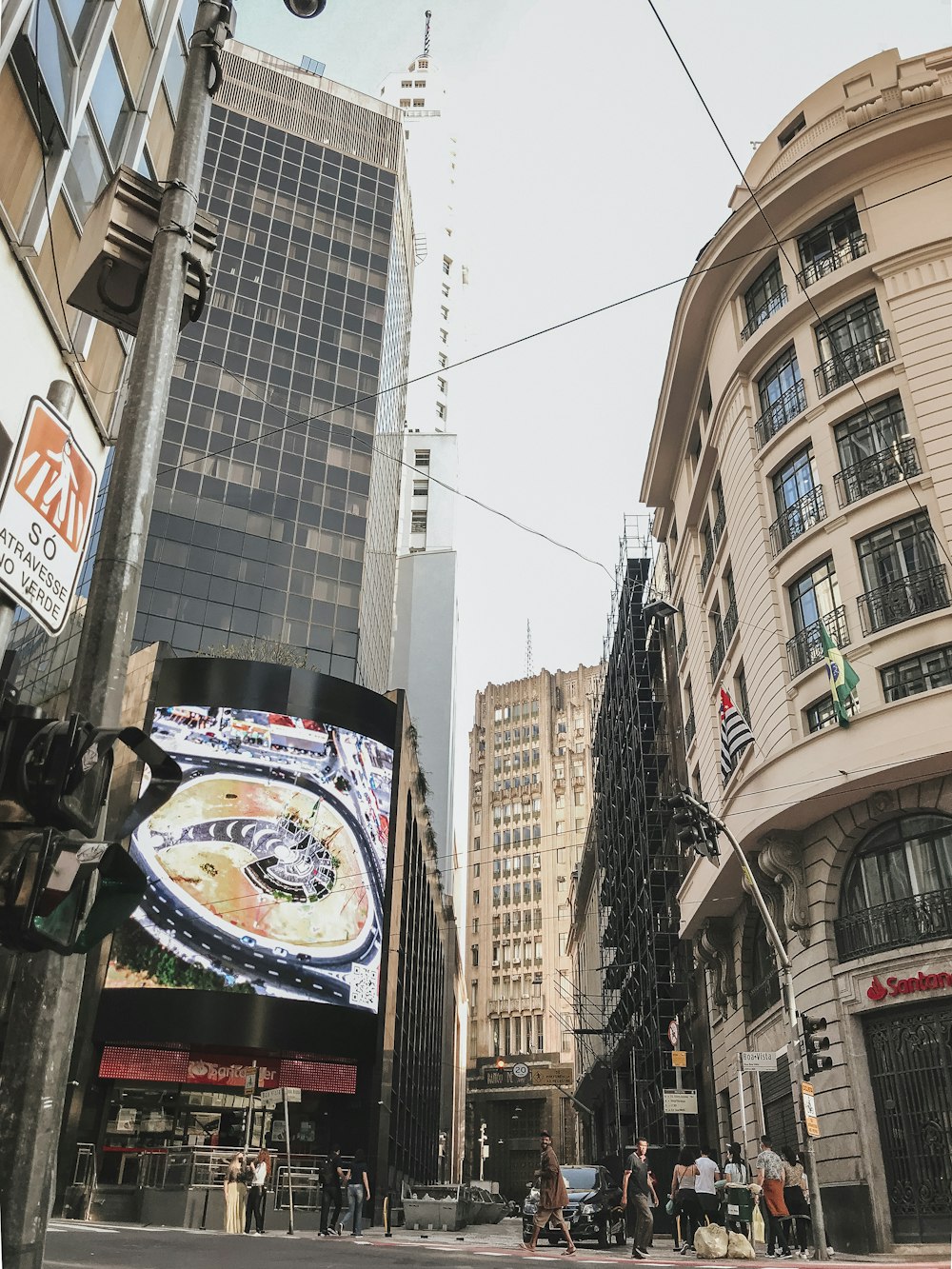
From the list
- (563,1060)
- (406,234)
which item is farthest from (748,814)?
(563,1060)

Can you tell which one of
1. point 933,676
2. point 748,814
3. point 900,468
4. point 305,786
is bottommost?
point 748,814

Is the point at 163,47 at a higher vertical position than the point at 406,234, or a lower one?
lower

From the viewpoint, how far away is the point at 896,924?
19.6 m

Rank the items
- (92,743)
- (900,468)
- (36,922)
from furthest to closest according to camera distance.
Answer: (900,468) < (92,743) < (36,922)

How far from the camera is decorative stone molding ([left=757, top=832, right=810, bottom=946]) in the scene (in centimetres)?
2170

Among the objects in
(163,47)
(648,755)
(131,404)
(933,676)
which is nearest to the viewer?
(131,404)

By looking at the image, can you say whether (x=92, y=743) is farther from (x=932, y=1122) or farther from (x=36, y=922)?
(x=932, y=1122)

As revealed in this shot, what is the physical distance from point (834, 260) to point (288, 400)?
115 feet

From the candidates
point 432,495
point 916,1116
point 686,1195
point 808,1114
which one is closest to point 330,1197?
point 686,1195

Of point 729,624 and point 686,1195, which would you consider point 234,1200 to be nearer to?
point 686,1195

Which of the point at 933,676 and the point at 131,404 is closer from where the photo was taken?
the point at 131,404

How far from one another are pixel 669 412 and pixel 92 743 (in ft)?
105

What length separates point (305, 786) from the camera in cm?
3272

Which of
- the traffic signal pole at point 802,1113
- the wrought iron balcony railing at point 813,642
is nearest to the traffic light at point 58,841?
the traffic signal pole at point 802,1113
